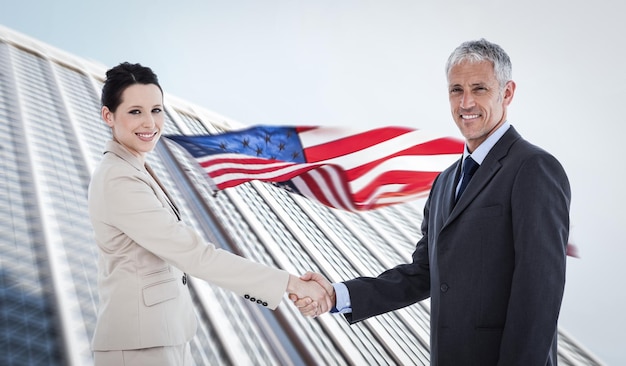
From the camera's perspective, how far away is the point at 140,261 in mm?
2906

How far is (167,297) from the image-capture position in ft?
9.53

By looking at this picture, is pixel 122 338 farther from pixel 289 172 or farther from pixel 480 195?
pixel 289 172

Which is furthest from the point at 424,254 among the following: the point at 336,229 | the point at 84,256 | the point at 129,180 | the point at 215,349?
the point at 336,229

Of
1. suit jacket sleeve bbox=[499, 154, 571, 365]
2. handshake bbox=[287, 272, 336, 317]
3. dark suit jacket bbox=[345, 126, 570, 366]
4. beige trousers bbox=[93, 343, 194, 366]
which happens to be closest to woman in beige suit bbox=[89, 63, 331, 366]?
beige trousers bbox=[93, 343, 194, 366]

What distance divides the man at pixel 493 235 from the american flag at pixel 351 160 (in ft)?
11.0

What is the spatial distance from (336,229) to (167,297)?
32.2 m

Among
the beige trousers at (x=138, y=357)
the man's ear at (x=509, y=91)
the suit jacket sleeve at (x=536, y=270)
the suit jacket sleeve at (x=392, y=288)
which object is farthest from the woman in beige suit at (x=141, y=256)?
the man's ear at (x=509, y=91)

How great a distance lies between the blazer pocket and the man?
162cm

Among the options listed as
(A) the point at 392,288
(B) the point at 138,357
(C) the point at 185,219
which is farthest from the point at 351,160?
(C) the point at 185,219

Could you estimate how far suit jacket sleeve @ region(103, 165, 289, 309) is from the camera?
9.59 ft

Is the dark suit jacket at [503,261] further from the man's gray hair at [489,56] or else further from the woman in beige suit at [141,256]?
the woman in beige suit at [141,256]

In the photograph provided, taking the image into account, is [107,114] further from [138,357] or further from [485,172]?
[485,172]

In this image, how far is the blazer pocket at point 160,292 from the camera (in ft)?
9.19

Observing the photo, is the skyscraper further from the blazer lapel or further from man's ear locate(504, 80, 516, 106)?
man's ear locate(504, 80, 516, 106)
